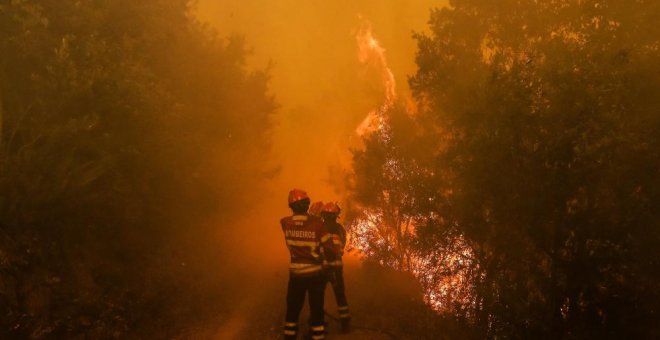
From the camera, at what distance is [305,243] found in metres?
7.97

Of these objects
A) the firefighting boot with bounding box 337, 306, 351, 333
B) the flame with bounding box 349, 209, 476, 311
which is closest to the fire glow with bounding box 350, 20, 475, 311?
the flame with bounding box 349, 209, 476, 311

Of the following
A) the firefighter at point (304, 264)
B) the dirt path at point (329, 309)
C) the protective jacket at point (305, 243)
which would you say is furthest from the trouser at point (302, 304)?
the dirt path at point (329, 309)

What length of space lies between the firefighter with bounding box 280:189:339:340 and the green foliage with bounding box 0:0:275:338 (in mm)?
3763

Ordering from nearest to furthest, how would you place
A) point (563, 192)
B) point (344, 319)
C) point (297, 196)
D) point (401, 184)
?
point (563, 192)
point (297, 196)
point (344, 319)
point (401, 184)

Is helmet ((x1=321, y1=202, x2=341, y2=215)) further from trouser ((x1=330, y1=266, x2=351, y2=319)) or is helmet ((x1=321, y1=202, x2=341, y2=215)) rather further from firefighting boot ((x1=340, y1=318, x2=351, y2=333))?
firefighting boot ((x1=340, y1=318, x2=351, y2=333))

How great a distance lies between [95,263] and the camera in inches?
440

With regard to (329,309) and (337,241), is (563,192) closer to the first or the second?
(337,241)

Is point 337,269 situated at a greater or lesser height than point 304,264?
greater

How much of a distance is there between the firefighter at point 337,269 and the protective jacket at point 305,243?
1.13 meters

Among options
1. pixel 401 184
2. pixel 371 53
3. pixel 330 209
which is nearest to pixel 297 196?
pixel 330 209

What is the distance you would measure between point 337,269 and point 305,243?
191 centimetres

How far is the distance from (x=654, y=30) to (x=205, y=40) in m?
18.9

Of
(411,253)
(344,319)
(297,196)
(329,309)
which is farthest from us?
(411,253)

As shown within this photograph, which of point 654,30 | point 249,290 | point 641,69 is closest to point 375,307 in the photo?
point 249,290
